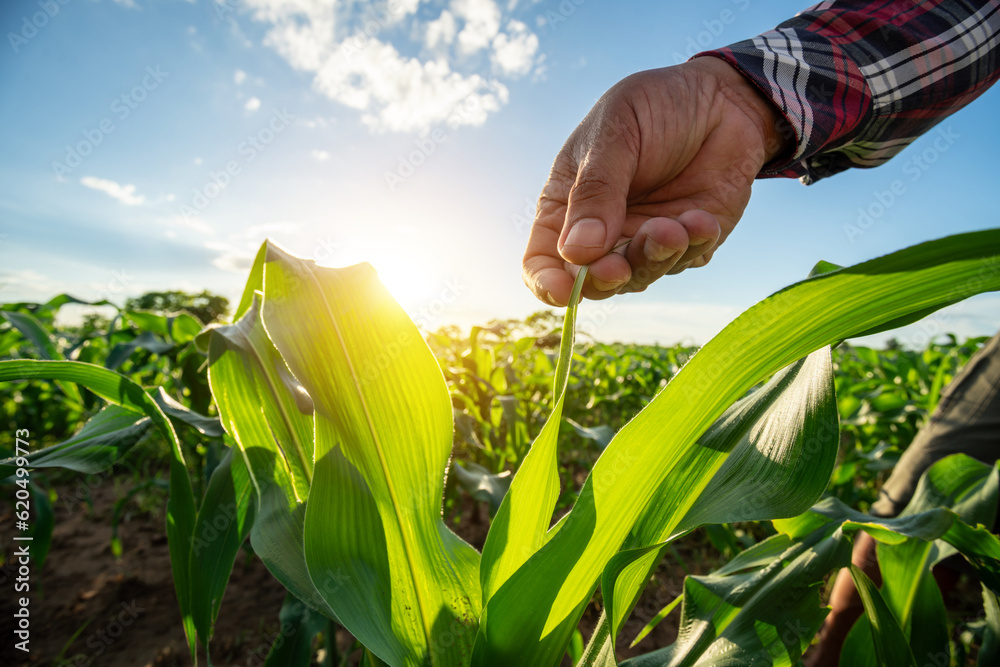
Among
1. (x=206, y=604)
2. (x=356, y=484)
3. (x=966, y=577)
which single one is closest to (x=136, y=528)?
(x=206, y=604)

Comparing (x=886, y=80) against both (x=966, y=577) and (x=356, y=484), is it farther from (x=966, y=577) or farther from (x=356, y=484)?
(x=966, y=577)

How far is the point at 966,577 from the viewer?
1.76 metres

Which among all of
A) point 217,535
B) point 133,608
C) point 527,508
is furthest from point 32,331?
point 527,508

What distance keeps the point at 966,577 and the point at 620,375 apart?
7.01 feet

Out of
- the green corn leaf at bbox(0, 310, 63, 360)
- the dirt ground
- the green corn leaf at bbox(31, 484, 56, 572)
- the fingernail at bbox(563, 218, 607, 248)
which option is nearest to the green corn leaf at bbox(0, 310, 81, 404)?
the green corn leaf at bbox(0, 310, 63, 360)

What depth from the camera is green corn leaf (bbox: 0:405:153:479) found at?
617mm

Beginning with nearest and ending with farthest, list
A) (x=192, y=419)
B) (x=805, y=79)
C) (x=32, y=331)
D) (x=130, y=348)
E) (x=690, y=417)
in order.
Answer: (x=690, y=417) → (x=192, y=419) → (x=805, y=79) → (x=32, y=331) → (x=130, y=348)

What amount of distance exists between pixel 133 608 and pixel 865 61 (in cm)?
263

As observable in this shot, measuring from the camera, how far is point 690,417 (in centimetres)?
40

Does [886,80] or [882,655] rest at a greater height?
[886,80]

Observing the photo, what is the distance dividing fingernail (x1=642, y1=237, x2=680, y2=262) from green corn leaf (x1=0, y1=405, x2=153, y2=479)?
81cm

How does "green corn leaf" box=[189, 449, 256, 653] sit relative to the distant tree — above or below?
below

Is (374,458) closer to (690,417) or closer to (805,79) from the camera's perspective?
(690,417)

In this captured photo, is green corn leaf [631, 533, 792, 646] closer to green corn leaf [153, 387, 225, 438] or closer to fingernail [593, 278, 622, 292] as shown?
fingernail [593, 278, 622, 292]
